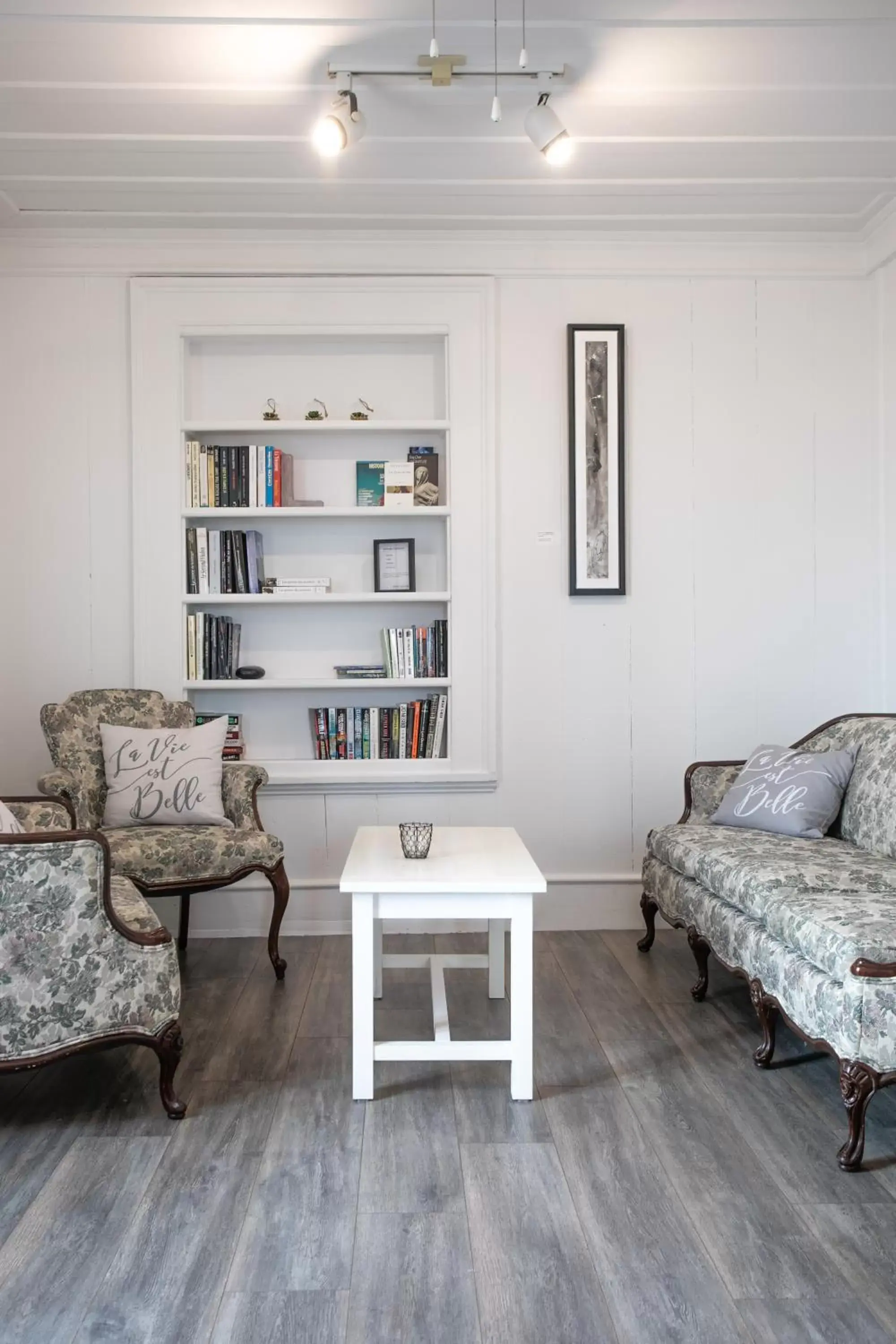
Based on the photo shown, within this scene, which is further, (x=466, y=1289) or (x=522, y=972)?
(x=522, y=972)

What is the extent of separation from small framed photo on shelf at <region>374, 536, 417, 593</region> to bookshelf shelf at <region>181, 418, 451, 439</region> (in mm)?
491

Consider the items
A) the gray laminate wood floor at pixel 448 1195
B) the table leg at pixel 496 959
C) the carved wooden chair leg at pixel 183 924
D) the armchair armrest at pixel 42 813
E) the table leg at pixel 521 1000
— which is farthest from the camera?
the carved wooden chair leg at pixel 183 924

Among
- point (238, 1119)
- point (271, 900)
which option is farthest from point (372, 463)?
point (238, 1119)

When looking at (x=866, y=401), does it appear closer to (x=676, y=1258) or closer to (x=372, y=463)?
(x=372, y=463)

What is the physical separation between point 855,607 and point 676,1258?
3.18 m

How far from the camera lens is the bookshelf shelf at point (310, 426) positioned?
4258mm

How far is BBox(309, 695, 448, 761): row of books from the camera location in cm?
437

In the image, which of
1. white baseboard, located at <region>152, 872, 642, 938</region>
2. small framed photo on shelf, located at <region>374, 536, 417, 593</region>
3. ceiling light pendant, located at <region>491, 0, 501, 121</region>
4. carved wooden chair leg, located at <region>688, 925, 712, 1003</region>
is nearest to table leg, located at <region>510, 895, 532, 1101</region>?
carved wooden chair leg, located at <region>688, 925, 712, 1003</region>

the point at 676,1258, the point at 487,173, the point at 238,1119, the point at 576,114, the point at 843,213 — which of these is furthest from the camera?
the point at 843,213

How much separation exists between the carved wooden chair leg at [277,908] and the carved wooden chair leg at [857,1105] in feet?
6.60

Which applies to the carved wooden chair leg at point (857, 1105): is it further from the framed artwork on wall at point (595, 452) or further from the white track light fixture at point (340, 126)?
the white track light fixture at point (340, 126)

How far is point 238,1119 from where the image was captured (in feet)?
8.21

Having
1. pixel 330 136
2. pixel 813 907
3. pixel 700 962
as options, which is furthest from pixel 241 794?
pixel 330 136

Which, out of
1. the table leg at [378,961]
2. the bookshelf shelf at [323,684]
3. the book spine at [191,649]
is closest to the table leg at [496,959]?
the table leg at [378,961]
